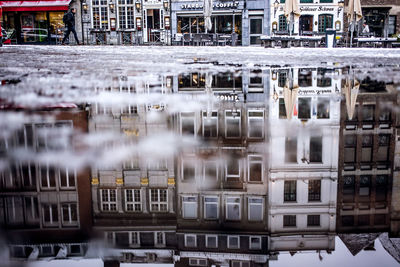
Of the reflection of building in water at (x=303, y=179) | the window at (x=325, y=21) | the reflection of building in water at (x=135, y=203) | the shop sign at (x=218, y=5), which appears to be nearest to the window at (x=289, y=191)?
the reflection of building in water at (x=303, y=179)

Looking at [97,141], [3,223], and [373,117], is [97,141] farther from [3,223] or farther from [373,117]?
[373,117]

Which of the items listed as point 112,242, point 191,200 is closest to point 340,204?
point 191,200

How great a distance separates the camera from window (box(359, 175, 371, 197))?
2011mm

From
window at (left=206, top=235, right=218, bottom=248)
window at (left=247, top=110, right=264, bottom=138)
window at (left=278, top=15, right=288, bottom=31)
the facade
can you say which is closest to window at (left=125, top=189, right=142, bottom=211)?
window at (left=206, top=235, right=218, bottom=248)

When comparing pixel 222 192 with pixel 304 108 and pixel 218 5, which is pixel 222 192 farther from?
pixel 218 5

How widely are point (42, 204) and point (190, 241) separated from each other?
0.62m

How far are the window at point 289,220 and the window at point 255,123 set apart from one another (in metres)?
1.02

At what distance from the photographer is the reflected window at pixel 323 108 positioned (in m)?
3.65

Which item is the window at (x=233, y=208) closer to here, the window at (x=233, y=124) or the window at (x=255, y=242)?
the window at (x=255, y=242)

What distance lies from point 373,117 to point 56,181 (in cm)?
239

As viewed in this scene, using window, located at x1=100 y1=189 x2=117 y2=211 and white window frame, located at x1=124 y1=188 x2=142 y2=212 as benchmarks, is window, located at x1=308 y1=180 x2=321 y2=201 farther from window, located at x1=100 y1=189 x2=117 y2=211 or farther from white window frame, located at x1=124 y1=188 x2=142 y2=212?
window, located at x1=100 y1=189 x2=117 y2=211

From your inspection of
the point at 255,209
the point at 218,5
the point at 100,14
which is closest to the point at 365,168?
the point at 255,209

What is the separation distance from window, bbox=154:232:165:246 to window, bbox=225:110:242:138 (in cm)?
121

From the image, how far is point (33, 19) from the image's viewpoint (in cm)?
4141
